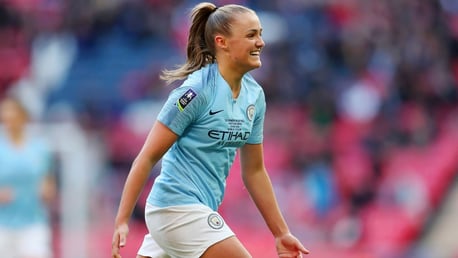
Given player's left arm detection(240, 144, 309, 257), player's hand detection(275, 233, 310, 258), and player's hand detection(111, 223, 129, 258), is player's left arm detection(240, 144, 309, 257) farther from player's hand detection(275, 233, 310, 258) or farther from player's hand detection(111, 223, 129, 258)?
player's hand detection(111, 223, 129, 258)

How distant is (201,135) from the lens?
5625 millimetres

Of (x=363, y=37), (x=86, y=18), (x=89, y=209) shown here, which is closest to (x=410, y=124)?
(x=363, y=37)

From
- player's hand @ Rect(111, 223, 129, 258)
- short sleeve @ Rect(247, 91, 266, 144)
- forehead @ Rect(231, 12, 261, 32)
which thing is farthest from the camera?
short sleeve @ Rect(247, 91, 266, 144)

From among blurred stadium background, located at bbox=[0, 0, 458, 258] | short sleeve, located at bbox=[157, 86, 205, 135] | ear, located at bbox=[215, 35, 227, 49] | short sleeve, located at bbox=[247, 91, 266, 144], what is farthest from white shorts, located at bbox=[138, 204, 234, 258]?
blurred stadium background, located at bbox=[0, 0, 458, 258]

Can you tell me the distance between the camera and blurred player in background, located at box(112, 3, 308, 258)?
5527mm

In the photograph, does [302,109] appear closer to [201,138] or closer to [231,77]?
[231,77]

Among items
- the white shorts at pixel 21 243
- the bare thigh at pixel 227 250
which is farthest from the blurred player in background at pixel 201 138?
the white shorts at pixel 21 243

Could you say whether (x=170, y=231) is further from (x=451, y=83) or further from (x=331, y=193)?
(x=451, y=83)

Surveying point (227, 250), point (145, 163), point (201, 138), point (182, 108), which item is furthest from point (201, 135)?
point (227, 250)

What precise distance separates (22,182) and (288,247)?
13.3 feet

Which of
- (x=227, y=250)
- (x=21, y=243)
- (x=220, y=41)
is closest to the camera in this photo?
(x=227, y=250)

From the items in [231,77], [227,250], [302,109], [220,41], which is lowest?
[227,250]

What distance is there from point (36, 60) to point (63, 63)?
18.5 inches

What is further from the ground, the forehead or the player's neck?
the forehead
